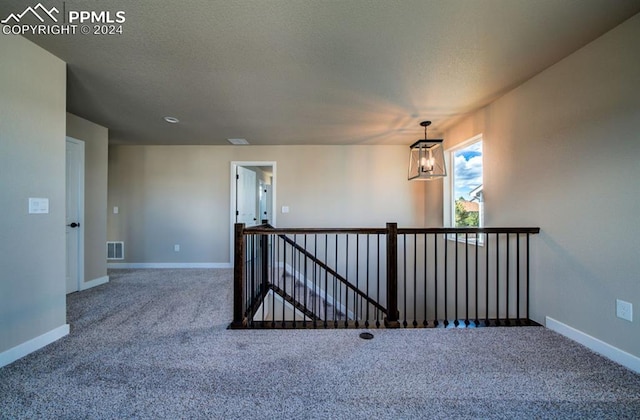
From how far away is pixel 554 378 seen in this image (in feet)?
5.40

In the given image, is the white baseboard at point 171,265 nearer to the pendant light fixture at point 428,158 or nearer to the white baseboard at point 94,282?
the white baseboard at point 94,282

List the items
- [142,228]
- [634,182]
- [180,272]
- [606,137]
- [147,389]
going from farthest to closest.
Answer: [142,228], [180,272], [606,137], [634,182], [147,389]

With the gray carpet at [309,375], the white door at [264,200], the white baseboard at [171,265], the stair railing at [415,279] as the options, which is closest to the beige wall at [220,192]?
the white baseboard at [171,265]

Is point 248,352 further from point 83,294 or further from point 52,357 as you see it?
point 83,294

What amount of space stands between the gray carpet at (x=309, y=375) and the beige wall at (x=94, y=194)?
4.88ft

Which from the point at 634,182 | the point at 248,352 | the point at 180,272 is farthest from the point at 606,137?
the point at 180,272

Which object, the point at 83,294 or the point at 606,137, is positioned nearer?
the point at 606,137

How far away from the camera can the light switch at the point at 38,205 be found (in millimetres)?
1954

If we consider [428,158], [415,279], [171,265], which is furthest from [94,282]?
[428,158]

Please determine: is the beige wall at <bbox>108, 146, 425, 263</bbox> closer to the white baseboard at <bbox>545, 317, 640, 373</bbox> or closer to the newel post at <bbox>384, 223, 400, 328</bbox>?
the newel post at <bbox>384, 223, 400, 328</bbox>

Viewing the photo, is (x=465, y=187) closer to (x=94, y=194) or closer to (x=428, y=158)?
(x=428, y=158)

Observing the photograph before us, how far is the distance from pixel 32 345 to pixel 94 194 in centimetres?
235

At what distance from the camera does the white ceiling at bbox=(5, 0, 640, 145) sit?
1572mm

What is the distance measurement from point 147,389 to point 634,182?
3364mm
